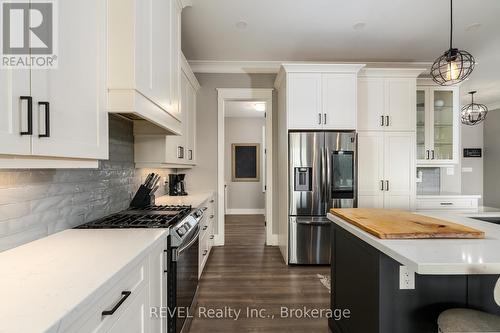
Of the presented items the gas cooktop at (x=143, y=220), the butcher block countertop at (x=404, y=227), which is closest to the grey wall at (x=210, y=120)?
the gas cooktop at (x=143, y=220)

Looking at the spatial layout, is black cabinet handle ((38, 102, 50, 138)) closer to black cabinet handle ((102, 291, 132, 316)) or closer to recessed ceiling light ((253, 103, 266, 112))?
black cabinet handle ((102, 291, 132, 316))

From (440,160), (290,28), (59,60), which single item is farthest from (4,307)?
(440,160)

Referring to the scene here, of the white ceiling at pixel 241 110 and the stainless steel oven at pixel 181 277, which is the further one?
the white ceiling at pixel 241 110

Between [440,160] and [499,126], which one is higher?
[499,126]

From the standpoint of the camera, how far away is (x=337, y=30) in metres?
3.13

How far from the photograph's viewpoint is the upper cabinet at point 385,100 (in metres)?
3.56

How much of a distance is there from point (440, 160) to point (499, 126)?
4020 mm

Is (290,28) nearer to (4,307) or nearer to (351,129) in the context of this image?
(351,129)

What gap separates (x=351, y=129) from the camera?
3.32 metres

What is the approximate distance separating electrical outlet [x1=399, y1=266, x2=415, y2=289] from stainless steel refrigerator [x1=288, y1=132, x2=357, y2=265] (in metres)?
1.96

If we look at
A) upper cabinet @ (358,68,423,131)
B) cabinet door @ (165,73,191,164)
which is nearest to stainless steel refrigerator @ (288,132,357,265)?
upper cabinet @ (358,68,423,131)

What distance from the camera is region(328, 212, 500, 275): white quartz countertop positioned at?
96 cm

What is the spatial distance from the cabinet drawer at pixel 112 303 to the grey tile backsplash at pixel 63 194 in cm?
57

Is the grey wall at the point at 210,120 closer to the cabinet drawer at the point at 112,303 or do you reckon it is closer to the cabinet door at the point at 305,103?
the cabinet door at the point at 305,103
